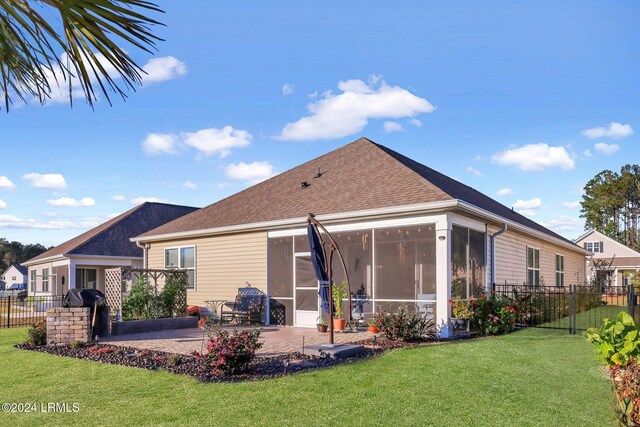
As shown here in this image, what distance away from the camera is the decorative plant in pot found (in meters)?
12.5

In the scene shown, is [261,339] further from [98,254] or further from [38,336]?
[98,254]

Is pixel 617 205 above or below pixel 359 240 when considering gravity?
above

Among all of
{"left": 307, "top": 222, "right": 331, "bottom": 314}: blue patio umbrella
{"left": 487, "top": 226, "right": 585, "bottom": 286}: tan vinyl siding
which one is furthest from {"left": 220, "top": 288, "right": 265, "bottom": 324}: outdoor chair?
{"left": 487, "top": 226, "right": 585, "bottom": 286}: tan vinyl siding

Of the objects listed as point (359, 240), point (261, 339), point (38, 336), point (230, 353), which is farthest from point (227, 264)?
point (230, 353)

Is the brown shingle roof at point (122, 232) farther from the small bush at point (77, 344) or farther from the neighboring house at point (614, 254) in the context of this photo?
the neighboring house at point (614, 254)

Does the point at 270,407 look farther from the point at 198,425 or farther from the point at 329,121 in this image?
the point at 329,121

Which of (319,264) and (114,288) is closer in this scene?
(319,264)

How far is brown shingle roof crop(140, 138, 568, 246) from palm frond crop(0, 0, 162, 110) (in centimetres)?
910

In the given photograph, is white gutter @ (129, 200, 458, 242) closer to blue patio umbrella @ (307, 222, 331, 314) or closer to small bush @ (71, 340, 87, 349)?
blue patio umbrella @ (307, 222, 331, 314)

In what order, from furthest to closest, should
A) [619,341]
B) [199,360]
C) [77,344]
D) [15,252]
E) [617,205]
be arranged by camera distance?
[15,252] < [617,205] < [77,344] < [199,360] < [619,341]

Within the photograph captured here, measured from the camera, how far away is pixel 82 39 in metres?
3.04

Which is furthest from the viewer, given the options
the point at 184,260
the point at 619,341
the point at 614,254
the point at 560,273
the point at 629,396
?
the point at 614,254

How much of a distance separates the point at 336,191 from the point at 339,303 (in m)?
3.43

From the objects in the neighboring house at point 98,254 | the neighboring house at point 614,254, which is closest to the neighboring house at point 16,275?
the neighboring house at point 98,254
